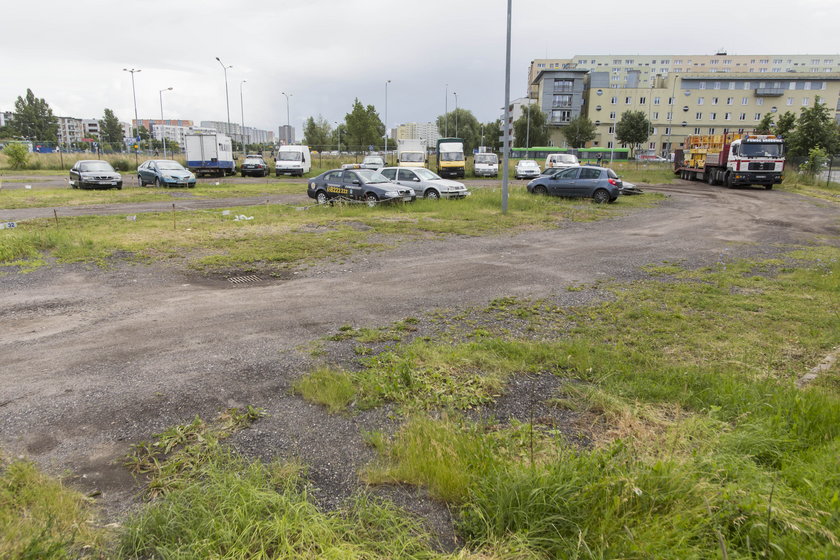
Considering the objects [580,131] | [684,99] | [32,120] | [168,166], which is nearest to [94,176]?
[168,166]

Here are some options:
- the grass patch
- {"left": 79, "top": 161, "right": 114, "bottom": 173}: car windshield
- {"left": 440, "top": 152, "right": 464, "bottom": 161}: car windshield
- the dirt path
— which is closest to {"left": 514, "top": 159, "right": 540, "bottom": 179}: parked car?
{"left": 440, "top": 152, "right": 464, "bottom": 161}: car windshield

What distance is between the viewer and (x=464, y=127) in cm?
10925

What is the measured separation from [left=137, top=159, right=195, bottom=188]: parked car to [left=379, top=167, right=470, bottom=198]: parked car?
1364 cm

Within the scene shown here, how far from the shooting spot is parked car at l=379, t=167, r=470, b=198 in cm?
2227

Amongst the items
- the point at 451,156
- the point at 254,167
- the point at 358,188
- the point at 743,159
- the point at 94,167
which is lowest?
the point at 358,188

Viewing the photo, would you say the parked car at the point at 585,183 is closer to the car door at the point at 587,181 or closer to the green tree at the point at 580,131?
the car door at the point at 587,181

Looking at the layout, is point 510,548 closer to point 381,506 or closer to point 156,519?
point 381,506

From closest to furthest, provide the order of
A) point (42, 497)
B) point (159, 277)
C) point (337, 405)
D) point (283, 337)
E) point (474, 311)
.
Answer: point (42, 497), point (337, 405), point (283, 337), point (474, 311), point (159, 277)

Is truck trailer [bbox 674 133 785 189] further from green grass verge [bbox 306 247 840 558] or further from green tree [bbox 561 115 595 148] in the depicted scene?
green tree [bbox 561 115 595 148]

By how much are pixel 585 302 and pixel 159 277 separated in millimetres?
7587

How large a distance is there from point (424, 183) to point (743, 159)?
19890 millimetres

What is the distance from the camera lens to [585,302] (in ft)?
26.0

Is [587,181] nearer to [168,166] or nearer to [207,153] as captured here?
[168,166]

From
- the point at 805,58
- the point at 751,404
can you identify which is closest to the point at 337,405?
the point at 751,404
